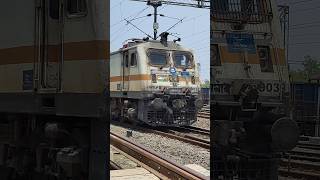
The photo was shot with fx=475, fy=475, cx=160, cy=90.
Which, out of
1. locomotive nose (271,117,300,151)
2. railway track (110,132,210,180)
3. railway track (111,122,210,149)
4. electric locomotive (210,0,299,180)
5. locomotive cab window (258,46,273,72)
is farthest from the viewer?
railway track (111,122,210,149)

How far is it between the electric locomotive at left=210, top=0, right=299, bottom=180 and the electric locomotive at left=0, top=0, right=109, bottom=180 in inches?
49.4

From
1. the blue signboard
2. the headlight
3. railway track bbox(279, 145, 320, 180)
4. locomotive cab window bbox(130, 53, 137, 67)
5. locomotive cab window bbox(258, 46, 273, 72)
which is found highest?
locomotive cab window bbox(130, 53, 137, 67)

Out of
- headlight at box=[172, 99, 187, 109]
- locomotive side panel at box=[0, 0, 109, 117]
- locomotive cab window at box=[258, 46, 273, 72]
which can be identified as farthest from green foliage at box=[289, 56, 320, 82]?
headlight at box=[172, 99, 187, 109]

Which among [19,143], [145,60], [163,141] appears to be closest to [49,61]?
[19,143]

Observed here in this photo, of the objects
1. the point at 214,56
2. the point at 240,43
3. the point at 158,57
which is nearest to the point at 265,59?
the point at 240,43

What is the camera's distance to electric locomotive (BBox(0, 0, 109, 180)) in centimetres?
533

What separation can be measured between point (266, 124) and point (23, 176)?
333 centimetres

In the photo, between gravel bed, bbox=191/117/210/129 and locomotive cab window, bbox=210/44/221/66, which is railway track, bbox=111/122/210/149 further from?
locomotive cab window, bbox=210/44/221/66

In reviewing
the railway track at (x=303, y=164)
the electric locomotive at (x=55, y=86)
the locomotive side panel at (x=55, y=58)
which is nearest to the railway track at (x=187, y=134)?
the railway track at (x=303, y=164)

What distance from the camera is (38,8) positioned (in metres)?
5.83

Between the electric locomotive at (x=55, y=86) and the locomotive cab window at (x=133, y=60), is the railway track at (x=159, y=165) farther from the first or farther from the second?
the locomotive cab window at (x=133, y=60)

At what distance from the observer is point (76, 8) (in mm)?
5555

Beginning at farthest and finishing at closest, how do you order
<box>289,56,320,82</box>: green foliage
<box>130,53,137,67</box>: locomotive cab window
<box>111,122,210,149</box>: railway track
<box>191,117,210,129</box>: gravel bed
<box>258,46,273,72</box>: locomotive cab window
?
<box>191,117,210,129</box>: gravel bed
<box>130,53,137,67</box>: locomotive cab window
<box>111,122,210,149</box>: railway track
<box>289,56,320,82</box>: green foliage
<box>258,46,273,72</box>: locomotive cab window

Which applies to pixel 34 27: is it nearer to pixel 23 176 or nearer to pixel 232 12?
pixel 23 176
